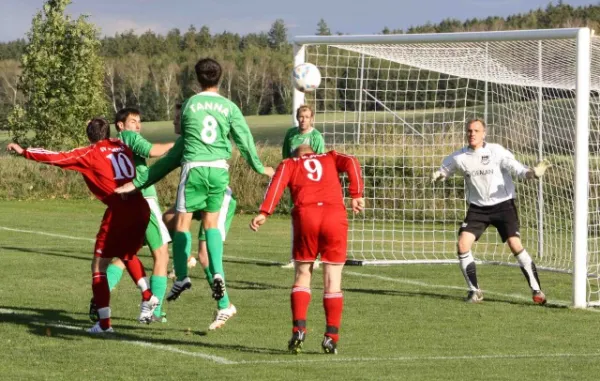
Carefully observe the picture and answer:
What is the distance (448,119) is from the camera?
20016 mm

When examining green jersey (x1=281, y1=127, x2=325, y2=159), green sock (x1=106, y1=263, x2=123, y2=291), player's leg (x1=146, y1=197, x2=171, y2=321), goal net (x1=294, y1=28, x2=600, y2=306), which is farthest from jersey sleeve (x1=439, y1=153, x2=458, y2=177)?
green sock (x1=106, y1=263, x2=123, y2=291)

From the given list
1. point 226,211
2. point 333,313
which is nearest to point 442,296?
point 226,211

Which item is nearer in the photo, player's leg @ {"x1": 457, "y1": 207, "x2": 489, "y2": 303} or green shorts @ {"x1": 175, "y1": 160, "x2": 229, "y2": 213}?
green shorts @ {"x1": 175, "y1": 160, "x2": 229, "y2": 213}

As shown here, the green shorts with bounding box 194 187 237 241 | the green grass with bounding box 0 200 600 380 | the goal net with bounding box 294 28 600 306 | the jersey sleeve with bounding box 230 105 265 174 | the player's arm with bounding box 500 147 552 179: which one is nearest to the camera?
the green grass with bounding box 0 200 600 380

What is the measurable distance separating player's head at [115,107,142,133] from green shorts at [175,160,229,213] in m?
1.27

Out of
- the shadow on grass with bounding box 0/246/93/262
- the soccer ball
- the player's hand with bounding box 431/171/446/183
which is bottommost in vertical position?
the shadow on grass with bounding box 0/246/93/262

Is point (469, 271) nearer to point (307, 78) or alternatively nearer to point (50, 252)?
point (307, 78)

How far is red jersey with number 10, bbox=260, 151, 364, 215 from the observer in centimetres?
925

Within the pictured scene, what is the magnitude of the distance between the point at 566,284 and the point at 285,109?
277 feet

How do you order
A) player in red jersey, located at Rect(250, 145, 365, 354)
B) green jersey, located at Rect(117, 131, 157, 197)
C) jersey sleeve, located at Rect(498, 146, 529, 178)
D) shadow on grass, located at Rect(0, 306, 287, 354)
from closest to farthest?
player in red jersey, located at Rect(250, 145, 365, 354), shadow on grass, located at Rect(0, 306, 287, 354), green jersey, located at Rect(117, 131, 157, 197), jersey sleeve, located at Rect(498, 146, 529, 178)

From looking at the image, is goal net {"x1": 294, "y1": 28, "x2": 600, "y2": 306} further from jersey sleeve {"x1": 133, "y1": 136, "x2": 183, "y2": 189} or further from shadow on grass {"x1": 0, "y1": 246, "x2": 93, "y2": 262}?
jersey sleeve {"x1": 133, "y1": 136, "x2": 183, "y2": 189}

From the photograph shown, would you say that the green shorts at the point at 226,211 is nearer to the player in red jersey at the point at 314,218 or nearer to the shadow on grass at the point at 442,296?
the shadow on grass at the point at 442,296

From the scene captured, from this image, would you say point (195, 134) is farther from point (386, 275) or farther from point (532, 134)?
point (532, 134)

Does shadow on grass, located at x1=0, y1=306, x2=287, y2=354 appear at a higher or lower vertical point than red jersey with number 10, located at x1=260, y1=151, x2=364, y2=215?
lower
